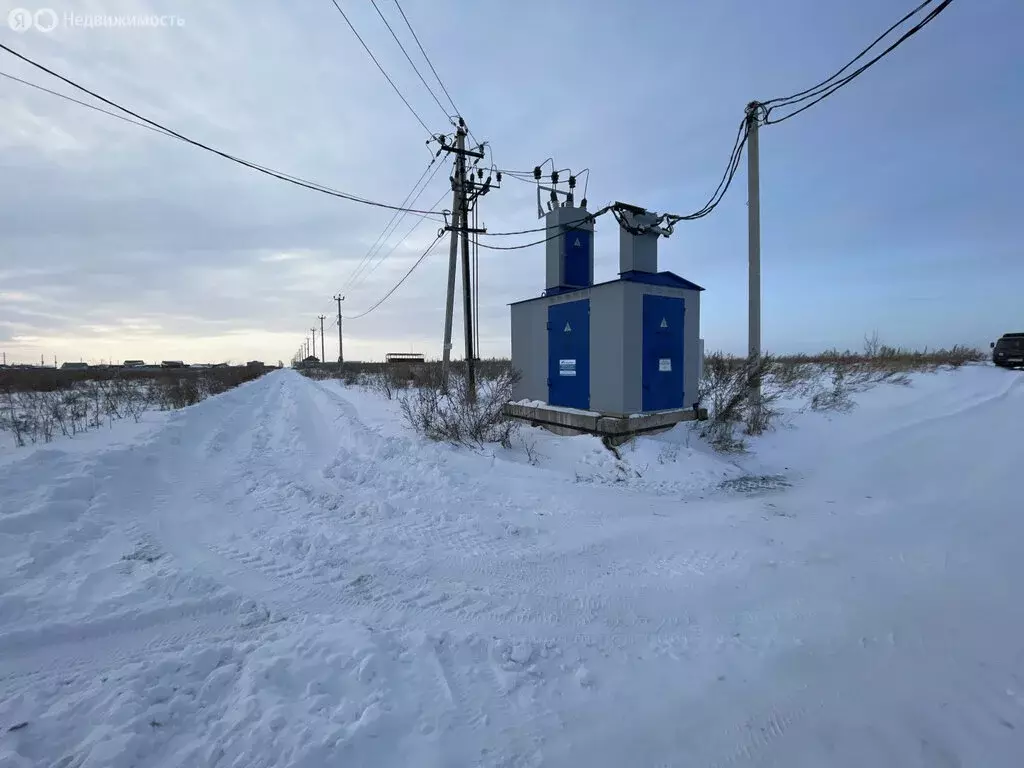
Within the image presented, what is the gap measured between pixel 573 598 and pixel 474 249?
10742 millimetres

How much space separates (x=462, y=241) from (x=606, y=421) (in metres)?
6.44

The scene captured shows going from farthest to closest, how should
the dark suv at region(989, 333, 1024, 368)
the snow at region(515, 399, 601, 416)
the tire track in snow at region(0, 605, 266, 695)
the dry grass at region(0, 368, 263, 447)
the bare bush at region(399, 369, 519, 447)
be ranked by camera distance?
the dark suv at region(989, 333, 1024, 368), the dry grass at region(0, 368, 263, 447), the snow at region(515, 399, 601, 416), the bare bush at region(399, 369, 519, 447), the tire track in snow at region(0, 605, 266, 695)

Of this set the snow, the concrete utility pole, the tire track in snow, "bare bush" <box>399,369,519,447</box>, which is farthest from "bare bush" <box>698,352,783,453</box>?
the tire track in snow

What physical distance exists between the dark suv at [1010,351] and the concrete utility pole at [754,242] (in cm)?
2144

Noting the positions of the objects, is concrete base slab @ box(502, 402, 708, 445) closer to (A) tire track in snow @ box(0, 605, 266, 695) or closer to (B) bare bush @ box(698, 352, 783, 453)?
(B) bare bush @ box(698, 352, 783, 453)

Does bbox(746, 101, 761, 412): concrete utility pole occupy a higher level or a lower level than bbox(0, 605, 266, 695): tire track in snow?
higher

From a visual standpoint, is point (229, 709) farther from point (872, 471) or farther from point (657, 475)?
point (872, 471)

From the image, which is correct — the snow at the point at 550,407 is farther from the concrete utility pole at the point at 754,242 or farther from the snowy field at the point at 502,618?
the concrete utility pole at the point at 754,242

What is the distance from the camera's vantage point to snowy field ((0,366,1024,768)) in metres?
2.22

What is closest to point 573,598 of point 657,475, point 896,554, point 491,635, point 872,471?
point 491,635

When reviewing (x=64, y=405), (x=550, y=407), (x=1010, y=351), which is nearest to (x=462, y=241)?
(x=550, y=407)

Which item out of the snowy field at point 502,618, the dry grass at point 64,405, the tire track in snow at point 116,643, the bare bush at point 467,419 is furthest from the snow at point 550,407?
the dry grass at point 64,405

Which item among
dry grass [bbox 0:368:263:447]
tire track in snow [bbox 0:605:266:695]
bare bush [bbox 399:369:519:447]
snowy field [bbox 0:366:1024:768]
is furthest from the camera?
dry grass [bbox 0:368:263:447]

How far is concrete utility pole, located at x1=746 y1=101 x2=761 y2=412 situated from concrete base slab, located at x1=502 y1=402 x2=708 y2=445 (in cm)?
206
